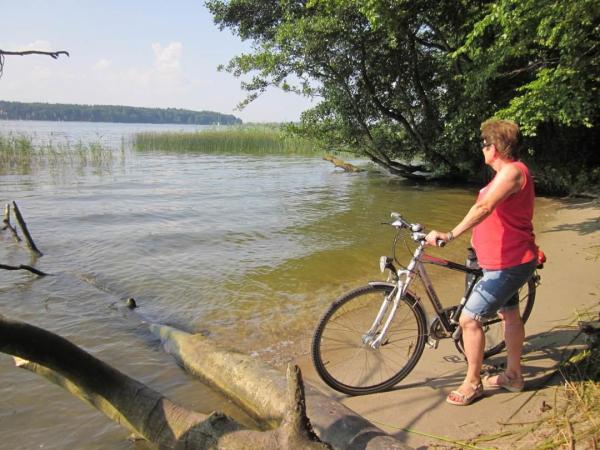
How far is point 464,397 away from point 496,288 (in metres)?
0.83

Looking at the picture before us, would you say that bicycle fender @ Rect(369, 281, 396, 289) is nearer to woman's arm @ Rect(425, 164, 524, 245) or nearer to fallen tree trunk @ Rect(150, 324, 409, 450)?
woman's arm @ Rect(425, 164, 524, 245)

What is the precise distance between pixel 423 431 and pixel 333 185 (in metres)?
15.5

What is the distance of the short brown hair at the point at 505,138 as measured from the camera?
9.68 ft

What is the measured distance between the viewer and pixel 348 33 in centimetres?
1433

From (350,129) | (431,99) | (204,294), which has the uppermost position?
(431,99)

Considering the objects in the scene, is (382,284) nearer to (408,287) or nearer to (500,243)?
(408,287)

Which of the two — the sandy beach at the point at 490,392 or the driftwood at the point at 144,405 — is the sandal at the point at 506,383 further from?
the driftwood at the point at 144,405

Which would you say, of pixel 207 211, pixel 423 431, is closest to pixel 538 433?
pixel 423 431

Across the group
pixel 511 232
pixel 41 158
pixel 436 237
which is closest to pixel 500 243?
pixel 511 232

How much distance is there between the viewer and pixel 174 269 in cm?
734

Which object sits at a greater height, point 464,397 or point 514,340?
point 514,340

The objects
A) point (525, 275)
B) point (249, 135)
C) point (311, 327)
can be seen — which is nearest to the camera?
point (525, 275)

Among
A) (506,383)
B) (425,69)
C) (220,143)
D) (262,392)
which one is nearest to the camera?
(262,392)

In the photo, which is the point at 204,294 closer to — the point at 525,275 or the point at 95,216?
the point at 525,275
